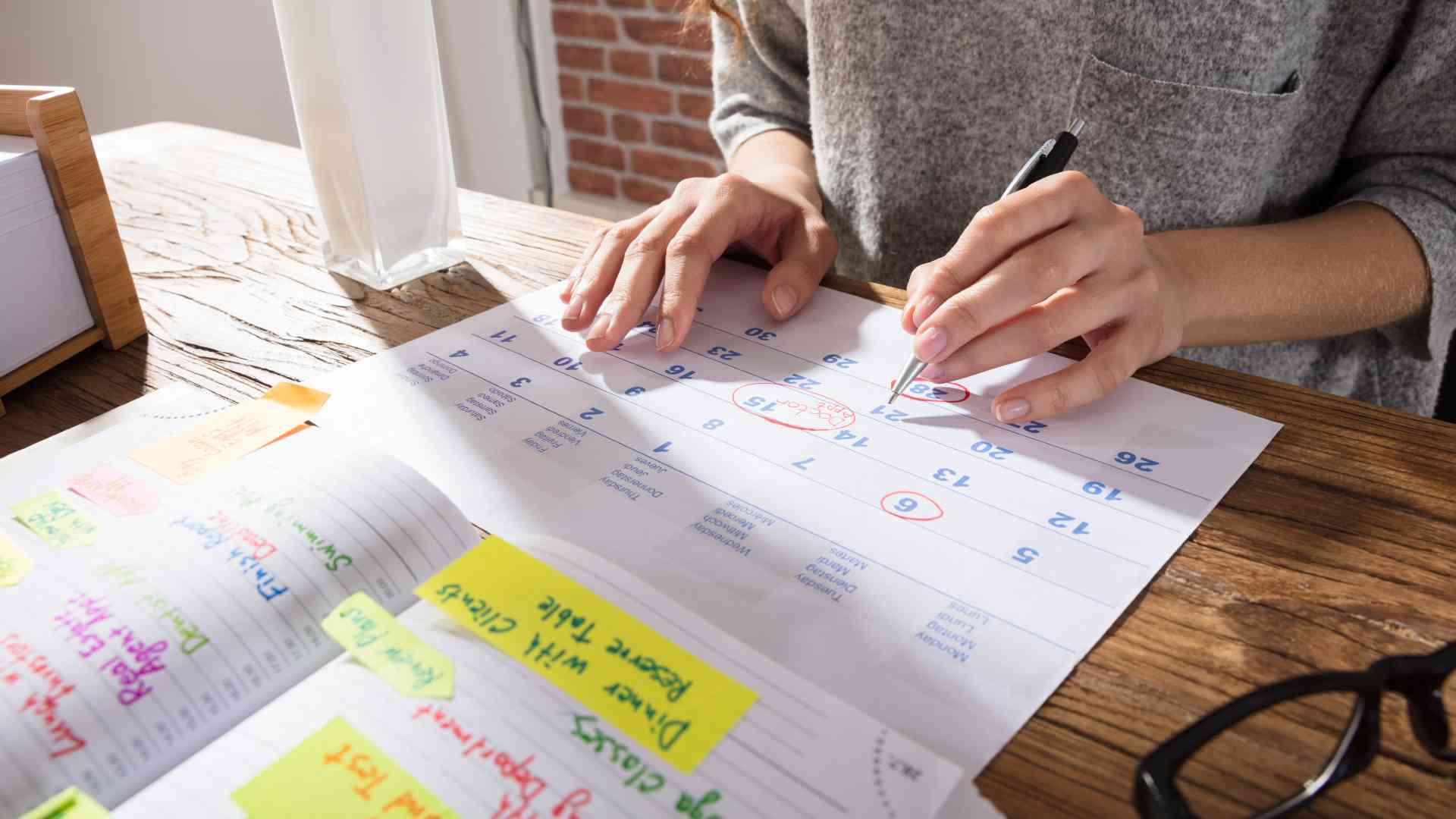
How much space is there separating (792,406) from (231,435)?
29cm

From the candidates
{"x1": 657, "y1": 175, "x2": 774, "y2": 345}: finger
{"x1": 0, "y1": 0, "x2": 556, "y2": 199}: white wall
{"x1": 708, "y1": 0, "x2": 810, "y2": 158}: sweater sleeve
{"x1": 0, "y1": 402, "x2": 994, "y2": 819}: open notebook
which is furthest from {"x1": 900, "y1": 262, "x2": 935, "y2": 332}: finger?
{"x1": 0, "y1": 0, "x2": 556, "y2": 199}: white wall

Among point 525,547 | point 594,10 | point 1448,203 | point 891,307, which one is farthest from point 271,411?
point 594,10

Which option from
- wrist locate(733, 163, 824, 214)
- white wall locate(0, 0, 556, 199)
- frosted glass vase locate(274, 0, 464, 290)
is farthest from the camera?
white wall locate(0, 0, 556, 199)

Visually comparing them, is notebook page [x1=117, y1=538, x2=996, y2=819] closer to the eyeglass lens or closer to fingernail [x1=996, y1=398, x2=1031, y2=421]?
the eyeglass lens

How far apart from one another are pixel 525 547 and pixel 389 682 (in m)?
0.09

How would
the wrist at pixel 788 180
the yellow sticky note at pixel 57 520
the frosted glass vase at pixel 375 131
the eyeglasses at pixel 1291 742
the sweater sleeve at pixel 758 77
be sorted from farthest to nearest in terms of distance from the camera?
the sweater sleeve at pixel 758 77, the wrist at pixel 788 180, the frosted glass vase at pixel 375 131, the yellow sticky note at pixel 57 520, the eyeglasses at pixel 1291 742

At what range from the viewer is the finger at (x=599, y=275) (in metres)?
0.59

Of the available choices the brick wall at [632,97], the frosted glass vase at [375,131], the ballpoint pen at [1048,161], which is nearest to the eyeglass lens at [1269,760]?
the ballpoint pen at [1048,161]

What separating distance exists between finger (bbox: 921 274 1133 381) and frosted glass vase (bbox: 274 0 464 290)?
1.30 ft

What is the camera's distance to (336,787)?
0.90 ft

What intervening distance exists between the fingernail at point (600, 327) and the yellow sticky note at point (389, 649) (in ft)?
0.81

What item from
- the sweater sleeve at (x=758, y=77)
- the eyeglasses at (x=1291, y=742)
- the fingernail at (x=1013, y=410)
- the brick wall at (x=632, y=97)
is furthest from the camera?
the brick wall at (x=632, y=97)

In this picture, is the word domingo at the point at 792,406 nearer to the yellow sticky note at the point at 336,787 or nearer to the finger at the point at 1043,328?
the finger at the point at 1043,328

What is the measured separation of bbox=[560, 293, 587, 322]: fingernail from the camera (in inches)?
23.0
